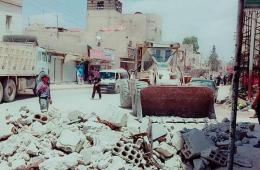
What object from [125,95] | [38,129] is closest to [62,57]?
[125,95]

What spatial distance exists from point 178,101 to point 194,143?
497cm

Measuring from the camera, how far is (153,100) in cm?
1411

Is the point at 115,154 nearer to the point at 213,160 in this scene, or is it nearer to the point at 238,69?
the point at 213,160

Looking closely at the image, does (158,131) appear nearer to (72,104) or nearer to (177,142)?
(177,142)

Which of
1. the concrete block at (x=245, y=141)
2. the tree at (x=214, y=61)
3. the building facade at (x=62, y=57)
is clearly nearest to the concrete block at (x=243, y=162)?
the concrete block at (x=245, y=141)

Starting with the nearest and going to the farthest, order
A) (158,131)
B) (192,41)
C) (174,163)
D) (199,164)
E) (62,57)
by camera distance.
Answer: (199,164), (174,163), (158,131), (62,57), (192,41)

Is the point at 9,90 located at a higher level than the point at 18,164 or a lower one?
higher

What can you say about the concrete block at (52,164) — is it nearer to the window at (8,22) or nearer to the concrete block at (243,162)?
the concrete block at (243,162)

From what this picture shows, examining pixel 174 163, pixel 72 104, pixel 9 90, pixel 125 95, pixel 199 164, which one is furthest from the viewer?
pixel 9 90

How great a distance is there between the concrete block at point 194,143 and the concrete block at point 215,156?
178 millimetres

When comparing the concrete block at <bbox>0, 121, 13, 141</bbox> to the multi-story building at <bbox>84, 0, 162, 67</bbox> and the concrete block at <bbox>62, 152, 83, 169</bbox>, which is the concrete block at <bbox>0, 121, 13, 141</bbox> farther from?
the multi-story building at <bbox>84, 0, 162, 67</bbox>

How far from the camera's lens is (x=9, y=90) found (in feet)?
71.7

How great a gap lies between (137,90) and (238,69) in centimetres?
877

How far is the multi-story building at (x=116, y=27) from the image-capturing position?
55.8 meters
